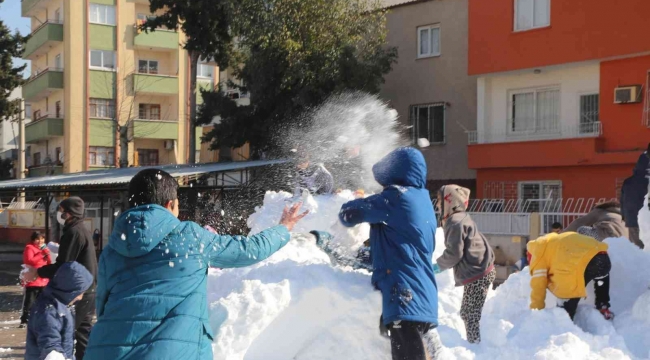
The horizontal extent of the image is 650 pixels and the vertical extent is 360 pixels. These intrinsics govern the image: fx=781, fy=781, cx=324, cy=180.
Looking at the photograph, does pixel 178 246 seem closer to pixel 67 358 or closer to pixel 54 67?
pixel 67 358

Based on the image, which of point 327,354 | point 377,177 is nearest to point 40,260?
point 327,354

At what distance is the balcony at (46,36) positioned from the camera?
125 ft

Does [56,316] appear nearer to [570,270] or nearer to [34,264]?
[570,270]

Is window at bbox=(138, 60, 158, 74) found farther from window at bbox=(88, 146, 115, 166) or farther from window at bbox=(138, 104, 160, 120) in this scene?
window at bbox=(88, 146, 115, 166)

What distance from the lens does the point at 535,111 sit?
2014cm

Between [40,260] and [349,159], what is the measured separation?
469 centimetres

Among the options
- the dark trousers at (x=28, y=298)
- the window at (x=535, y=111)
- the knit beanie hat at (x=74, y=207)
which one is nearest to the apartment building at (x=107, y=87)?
the window at (x=535, y=111)

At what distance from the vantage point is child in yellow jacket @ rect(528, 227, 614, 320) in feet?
21.0

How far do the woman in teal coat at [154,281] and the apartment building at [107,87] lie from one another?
116ft

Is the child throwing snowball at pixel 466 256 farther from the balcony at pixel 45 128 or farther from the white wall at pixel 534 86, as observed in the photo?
the balcony at pixel 45 128

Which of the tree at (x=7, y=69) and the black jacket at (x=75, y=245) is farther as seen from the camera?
the tree at (x=7, y=69)

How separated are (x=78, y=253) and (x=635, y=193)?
5744 mm

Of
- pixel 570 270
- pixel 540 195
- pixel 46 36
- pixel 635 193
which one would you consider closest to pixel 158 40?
pixel 46 36

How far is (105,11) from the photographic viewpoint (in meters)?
39.0
